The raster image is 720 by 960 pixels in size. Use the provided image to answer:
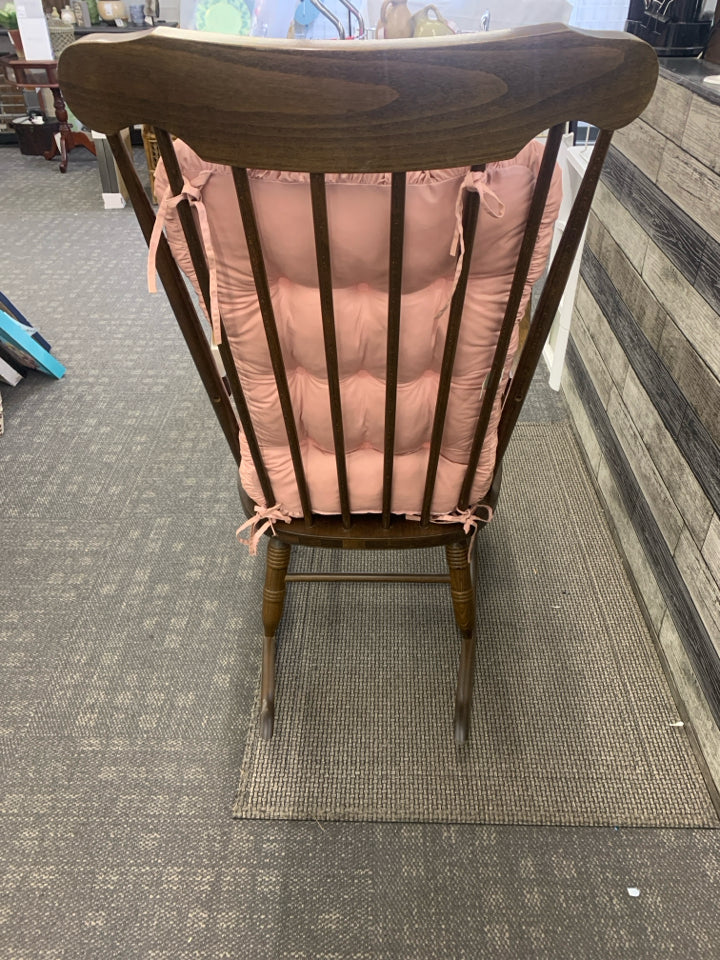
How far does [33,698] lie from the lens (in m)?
1.25

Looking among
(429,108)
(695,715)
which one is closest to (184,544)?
(695,715)

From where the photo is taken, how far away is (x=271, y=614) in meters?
1.18

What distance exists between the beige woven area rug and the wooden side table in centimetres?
352

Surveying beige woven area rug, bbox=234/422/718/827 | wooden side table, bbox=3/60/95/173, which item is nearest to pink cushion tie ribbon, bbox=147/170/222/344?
beige woven area rug, bbox=234/422/718/827

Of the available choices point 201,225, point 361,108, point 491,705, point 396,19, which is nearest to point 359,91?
point 361,108

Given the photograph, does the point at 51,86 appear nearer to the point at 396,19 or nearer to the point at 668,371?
the point at 396,19

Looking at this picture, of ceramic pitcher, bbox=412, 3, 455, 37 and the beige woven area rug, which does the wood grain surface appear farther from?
ceramic pitcher, bbox=412, 3, 455, 37

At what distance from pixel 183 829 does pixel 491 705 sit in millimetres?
560

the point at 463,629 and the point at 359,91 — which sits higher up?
the point at 359,91

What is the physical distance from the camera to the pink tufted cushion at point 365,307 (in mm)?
654

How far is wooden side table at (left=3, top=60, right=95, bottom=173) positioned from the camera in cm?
359

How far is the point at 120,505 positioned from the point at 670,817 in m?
1.32

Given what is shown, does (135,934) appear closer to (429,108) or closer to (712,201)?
(429,108)

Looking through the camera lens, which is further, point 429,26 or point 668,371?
point 429,26
